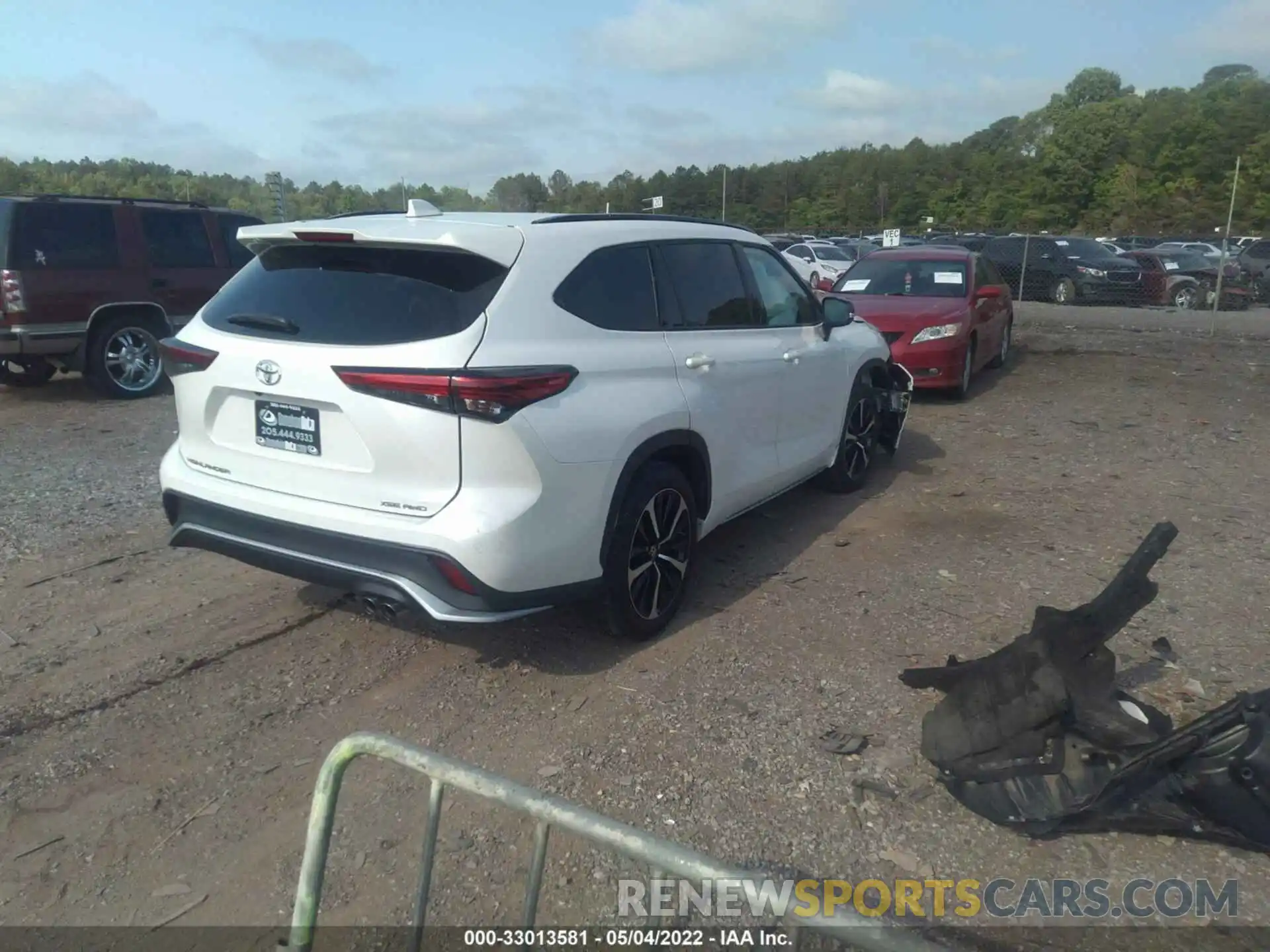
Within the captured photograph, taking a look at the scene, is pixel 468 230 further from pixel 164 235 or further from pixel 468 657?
pixel 164 235

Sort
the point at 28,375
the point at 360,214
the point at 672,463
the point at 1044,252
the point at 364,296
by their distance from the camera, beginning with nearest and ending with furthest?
the point at 364,296
the point at 672,463
the point at 360,214
the point at 28,375
the point at 1044,252

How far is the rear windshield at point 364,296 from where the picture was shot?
11.8 feet

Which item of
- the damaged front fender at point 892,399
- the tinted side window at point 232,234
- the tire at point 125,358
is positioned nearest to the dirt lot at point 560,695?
the damaged front fender at point 892,399

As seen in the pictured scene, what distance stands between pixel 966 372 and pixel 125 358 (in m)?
8.99

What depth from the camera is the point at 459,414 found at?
3.42 meters

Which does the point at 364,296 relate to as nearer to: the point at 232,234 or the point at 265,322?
the point at 265,322

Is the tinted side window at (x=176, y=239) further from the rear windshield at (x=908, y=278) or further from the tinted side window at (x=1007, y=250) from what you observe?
the tinted side window at (x=1007, y=250)

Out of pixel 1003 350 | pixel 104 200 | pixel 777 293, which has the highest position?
pixel 104 200

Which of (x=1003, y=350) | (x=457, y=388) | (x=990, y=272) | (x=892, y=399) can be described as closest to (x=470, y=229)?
(x=457, y=388)

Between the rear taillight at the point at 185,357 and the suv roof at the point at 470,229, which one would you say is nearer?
the suv roof at the point at 470,229

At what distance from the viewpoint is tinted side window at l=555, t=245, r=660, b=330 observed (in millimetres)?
3969

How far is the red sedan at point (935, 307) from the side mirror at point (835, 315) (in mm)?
2938

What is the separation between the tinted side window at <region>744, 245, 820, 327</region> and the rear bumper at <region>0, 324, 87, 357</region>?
767cm

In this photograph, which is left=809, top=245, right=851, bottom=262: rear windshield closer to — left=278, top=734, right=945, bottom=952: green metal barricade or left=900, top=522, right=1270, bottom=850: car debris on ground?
left=900, top=522, right=1270, bottom=850: car debris on ground
